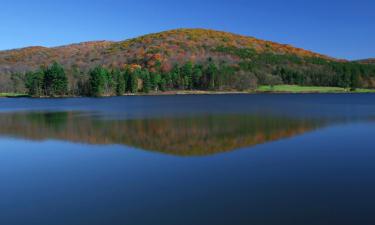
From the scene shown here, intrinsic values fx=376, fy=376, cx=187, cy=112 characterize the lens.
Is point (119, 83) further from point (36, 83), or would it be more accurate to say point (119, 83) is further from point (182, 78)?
point (182, 78)

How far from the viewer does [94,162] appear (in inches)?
795

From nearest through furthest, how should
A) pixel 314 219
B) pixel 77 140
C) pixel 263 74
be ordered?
1. pixel 314 219
2. pixel 77 140
3. pixel 263 74

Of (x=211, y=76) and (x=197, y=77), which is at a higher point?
(x=211, y=76)

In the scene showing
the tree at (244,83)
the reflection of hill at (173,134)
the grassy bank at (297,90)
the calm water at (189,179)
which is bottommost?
the calm water at (189,179)

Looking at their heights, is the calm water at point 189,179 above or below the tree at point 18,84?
below

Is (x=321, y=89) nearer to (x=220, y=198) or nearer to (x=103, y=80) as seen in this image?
(x=103, y=80)

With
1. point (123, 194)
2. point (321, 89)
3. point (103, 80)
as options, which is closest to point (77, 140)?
point (123, 194)

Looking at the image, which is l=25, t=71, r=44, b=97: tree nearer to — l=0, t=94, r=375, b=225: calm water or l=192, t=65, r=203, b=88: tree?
l=192, t=65, r=203, b=88: tree

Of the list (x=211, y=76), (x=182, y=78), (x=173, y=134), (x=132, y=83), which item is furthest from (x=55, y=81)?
(x=173, y=134)

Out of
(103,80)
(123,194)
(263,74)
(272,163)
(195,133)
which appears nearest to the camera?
(123,194)

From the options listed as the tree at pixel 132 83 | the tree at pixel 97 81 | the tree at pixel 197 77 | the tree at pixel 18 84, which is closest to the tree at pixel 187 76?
the tree at pixel 197 77

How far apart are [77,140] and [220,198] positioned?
17.5 metres

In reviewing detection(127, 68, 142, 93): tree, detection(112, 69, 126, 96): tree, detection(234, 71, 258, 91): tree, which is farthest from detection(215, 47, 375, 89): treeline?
detection(112, 69, 126, 96): tree

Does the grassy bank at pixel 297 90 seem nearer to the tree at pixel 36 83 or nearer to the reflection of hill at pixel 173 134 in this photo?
the tree at pixel 36 83
